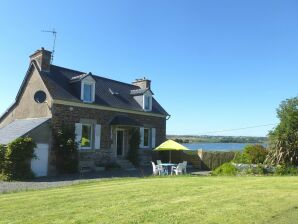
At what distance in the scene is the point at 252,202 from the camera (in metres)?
9.28

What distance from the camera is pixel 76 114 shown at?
79.4 feet

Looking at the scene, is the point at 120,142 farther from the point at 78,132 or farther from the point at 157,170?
the point at 157,170

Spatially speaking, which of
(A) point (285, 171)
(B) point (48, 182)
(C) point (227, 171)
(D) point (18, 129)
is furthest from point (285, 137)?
(D) point (18, 129)

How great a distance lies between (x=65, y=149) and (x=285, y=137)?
12.5m

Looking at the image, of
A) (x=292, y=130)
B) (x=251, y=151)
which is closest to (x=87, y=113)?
(x=251, y=151)

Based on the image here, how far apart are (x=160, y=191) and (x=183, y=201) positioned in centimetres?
197

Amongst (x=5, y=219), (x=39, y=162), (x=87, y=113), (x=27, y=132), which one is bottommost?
(x=5, y=219)

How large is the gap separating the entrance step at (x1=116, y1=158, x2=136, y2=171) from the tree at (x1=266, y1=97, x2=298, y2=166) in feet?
32.8

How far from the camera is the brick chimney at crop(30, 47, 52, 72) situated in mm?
24109

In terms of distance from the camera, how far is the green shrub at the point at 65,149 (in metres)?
22.9

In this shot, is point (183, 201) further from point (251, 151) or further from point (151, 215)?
→ point (251, 151)

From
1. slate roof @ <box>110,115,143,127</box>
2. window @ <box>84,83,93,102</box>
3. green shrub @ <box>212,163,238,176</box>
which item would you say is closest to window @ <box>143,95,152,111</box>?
slate roof @ <box>110,115,143,127</box>

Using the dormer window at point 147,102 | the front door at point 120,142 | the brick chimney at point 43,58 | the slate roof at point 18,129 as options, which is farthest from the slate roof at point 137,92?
the slate roof at point 18,129

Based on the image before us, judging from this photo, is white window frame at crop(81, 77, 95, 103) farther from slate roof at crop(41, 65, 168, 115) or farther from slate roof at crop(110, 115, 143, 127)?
slate roof at crop(110, 115, 143, 127)
